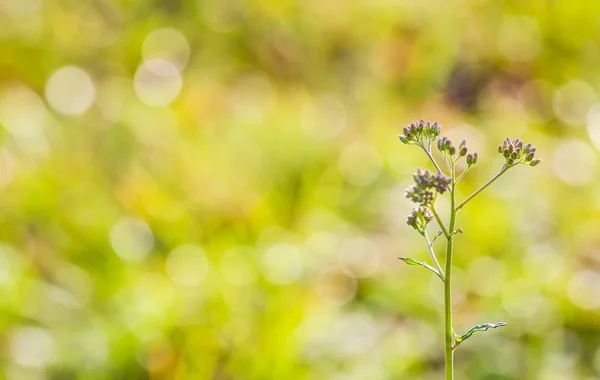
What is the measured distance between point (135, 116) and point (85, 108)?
0.79 ft

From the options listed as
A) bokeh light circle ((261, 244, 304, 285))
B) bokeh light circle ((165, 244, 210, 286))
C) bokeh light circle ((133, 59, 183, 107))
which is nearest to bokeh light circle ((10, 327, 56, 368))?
bokeh light circle ((165, 244, 210, 286))

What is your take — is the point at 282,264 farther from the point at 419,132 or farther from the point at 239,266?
the point at 419,132

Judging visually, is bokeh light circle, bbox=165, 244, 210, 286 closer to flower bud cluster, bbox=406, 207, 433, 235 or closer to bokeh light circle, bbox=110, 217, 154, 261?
bokeh light circle, bbox=110, 217, 154, 261

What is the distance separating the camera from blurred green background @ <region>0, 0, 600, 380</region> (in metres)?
1.79

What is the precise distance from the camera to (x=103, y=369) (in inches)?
66.0

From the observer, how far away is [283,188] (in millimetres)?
2650

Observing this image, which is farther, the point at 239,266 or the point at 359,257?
the point at 359,257

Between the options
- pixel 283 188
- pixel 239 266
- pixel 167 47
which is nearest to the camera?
pixel 239 266

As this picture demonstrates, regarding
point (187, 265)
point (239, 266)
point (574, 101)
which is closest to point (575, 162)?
point (574, 101)

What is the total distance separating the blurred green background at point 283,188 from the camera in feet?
5.86

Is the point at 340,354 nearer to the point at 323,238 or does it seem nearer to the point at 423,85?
the point at 323,238

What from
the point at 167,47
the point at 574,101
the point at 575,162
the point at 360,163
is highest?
the point at 167,47

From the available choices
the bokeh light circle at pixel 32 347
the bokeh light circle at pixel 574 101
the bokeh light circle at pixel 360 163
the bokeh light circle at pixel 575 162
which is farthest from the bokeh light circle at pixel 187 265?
the bokeh light circle at pixel 574 101

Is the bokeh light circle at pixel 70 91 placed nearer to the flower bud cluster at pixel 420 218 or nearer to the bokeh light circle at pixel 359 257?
the bokeh light circle at pixel 359 257
